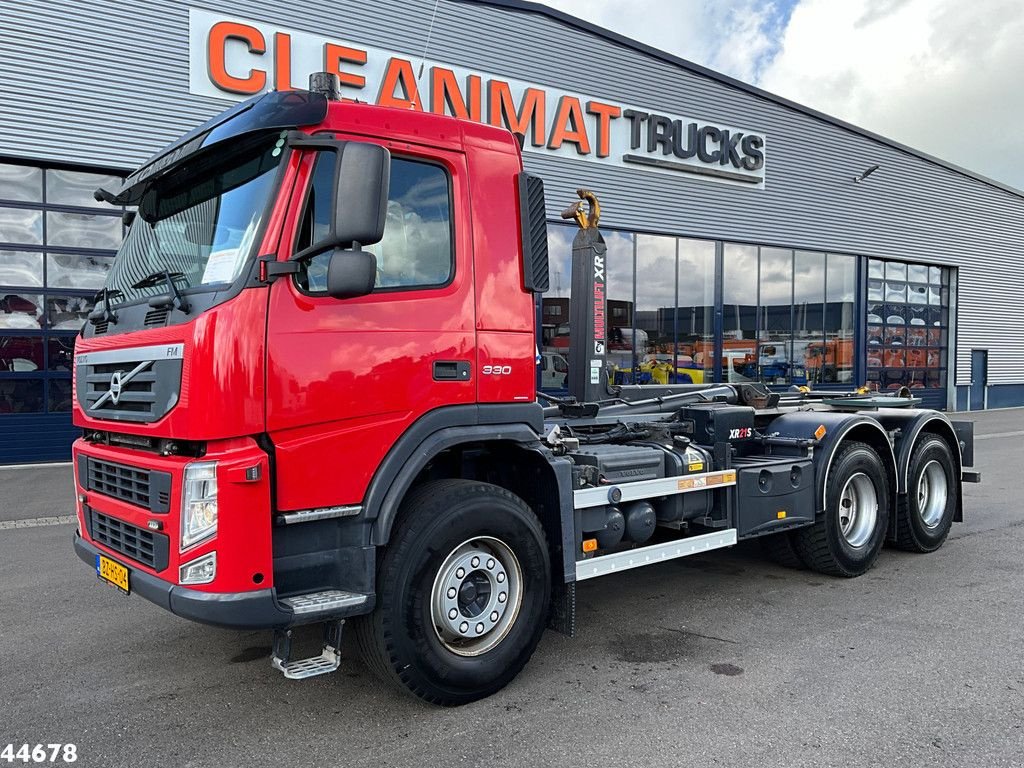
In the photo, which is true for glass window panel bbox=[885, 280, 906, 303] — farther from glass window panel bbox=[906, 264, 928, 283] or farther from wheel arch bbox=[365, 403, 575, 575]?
wheel arch bbox=[365, 403, 575, 575]

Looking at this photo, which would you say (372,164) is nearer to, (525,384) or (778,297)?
(525,384)

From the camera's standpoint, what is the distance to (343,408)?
3.55 metres

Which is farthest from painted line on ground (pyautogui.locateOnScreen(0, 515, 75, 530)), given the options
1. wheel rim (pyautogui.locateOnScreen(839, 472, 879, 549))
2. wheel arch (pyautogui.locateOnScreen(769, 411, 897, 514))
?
wheel rim (pyautogui.locateOnScreen(839, 472, 879, 549))

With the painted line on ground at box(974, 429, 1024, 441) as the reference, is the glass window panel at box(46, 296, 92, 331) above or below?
above

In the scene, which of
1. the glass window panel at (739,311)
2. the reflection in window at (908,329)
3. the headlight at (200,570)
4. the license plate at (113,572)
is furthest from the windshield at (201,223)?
the reflection in window at (908,329)

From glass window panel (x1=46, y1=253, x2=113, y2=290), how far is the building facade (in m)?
0.03

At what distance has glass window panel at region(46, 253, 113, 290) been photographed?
1253 cm

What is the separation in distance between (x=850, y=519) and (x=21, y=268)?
12.5m

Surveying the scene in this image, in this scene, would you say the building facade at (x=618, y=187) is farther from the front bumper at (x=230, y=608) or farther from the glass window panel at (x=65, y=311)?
the front bumper at (x=230, y=608)

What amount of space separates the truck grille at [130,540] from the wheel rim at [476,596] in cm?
124

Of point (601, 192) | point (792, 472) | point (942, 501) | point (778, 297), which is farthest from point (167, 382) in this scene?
point (778, 297)

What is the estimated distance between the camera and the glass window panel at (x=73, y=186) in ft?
40.7

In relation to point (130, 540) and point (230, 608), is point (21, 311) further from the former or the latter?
point (230, 608)

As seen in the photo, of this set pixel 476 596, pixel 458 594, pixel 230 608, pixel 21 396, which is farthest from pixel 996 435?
pixel 21 396
